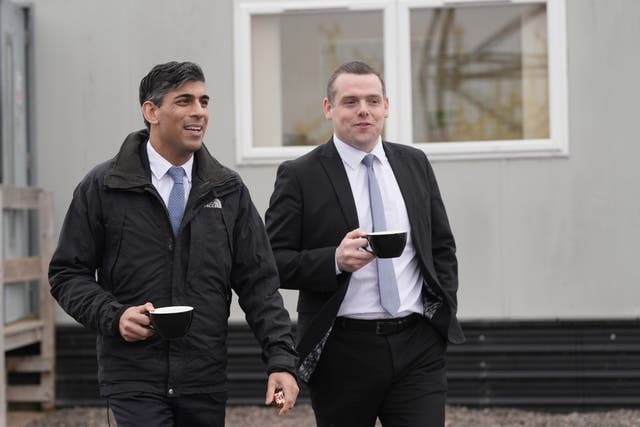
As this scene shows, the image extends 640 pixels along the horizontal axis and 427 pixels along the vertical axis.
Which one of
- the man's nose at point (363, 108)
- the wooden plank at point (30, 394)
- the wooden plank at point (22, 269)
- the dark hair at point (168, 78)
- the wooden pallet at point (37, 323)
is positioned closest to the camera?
the dark hair at point (168, 78)

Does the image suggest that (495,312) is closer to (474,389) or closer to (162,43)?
(474,389)

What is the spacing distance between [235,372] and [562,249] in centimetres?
268

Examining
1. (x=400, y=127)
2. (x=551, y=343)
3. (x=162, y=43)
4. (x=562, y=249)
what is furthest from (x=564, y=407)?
(x=162, y=43)

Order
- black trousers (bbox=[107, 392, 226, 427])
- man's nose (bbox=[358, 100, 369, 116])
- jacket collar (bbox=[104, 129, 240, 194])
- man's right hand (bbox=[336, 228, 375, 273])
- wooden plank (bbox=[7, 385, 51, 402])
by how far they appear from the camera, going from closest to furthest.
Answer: black trousers (bbox=[107, 392, 226, 427])
jacket collar (bbox=[104, 129, 240, 194])
man's right hand (bbox=[336, 228, 375, 273])
man's nose (bbox=[358, 100, 369, 116])
wooden plank (bbox=[7, 385, 51, 402])

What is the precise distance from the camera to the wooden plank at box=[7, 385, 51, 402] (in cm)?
934

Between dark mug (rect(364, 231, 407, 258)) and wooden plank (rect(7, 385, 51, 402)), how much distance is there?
554cm

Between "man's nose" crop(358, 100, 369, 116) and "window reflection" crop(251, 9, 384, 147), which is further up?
"window reflection" crop(251, 9, 384, 147)

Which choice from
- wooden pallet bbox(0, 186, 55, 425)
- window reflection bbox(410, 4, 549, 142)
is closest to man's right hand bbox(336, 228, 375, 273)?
window reflection bbox(410, 4, 549, 142)

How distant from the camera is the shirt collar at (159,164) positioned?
177 inches

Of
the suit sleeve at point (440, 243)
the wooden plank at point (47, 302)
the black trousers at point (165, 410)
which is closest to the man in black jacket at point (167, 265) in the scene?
the black trousers at point (165, 410)

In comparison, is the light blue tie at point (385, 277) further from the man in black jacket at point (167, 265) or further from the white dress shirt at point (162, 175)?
the white dress shirt at point (162, 175)

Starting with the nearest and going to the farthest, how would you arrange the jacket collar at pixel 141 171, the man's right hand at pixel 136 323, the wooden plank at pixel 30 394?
1. the man's right hand at pixel 136 323
2. the jacket collar at pixel 141 171
3. the wooden plank at pixel 30 394

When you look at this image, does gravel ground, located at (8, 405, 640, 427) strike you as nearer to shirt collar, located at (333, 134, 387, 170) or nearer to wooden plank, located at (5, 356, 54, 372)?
wooden plank, located at (5, 356, 54, 372)

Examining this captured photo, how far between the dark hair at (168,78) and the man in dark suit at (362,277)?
33.2 inches
